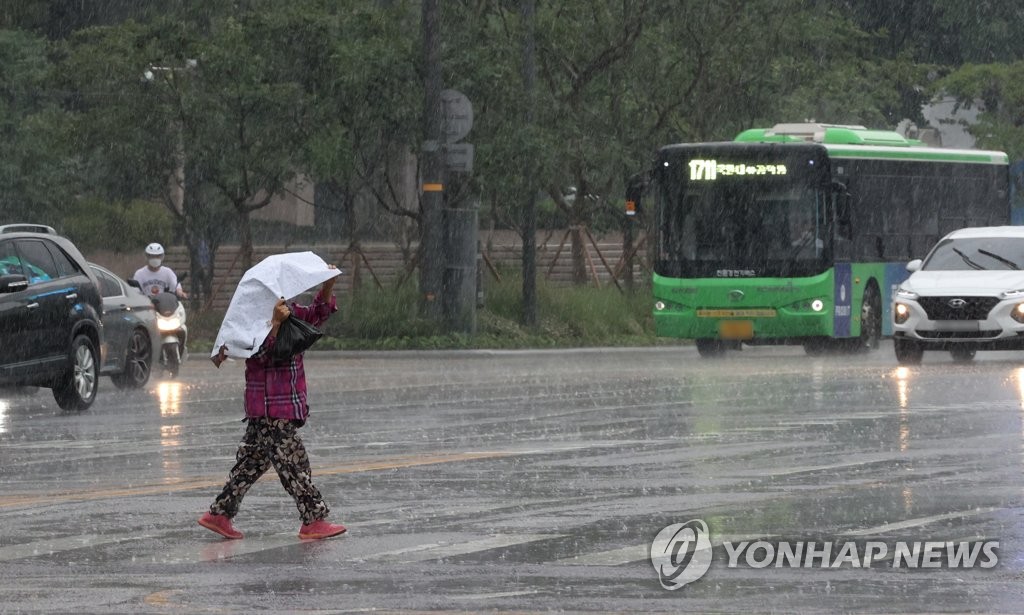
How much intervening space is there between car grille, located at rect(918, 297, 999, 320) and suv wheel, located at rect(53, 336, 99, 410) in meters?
10.7

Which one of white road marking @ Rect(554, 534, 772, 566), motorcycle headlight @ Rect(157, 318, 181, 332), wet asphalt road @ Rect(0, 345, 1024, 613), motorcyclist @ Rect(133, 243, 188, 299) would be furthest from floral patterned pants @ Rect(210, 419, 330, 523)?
motorcyclist @ Rect(133, 243, 188, 299)

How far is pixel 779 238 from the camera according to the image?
105 ft

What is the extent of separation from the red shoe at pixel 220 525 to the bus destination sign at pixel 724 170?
2174 centimetres

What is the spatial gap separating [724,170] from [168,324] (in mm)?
9070

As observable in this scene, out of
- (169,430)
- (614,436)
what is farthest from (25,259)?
(614,436)

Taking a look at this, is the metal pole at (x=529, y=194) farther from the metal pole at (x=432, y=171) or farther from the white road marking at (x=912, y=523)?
the white road marking at (x=912, y=523)

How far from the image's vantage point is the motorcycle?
27.6 m

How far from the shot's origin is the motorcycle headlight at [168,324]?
27.6 meters

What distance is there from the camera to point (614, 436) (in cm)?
1769

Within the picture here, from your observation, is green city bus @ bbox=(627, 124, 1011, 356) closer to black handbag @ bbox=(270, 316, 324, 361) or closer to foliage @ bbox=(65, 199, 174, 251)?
black handbag @ bbox=(270, 316, 324, 361)

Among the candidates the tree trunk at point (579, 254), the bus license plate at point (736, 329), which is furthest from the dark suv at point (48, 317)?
the tree trunk at point (579, 254)

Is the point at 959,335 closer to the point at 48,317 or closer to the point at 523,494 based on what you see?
the point at 48,317

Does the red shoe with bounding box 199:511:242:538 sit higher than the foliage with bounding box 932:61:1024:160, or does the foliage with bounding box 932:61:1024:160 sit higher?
the foliage with bounding box 932:61:1024:160

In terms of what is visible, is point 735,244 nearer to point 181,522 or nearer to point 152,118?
point 152,118
